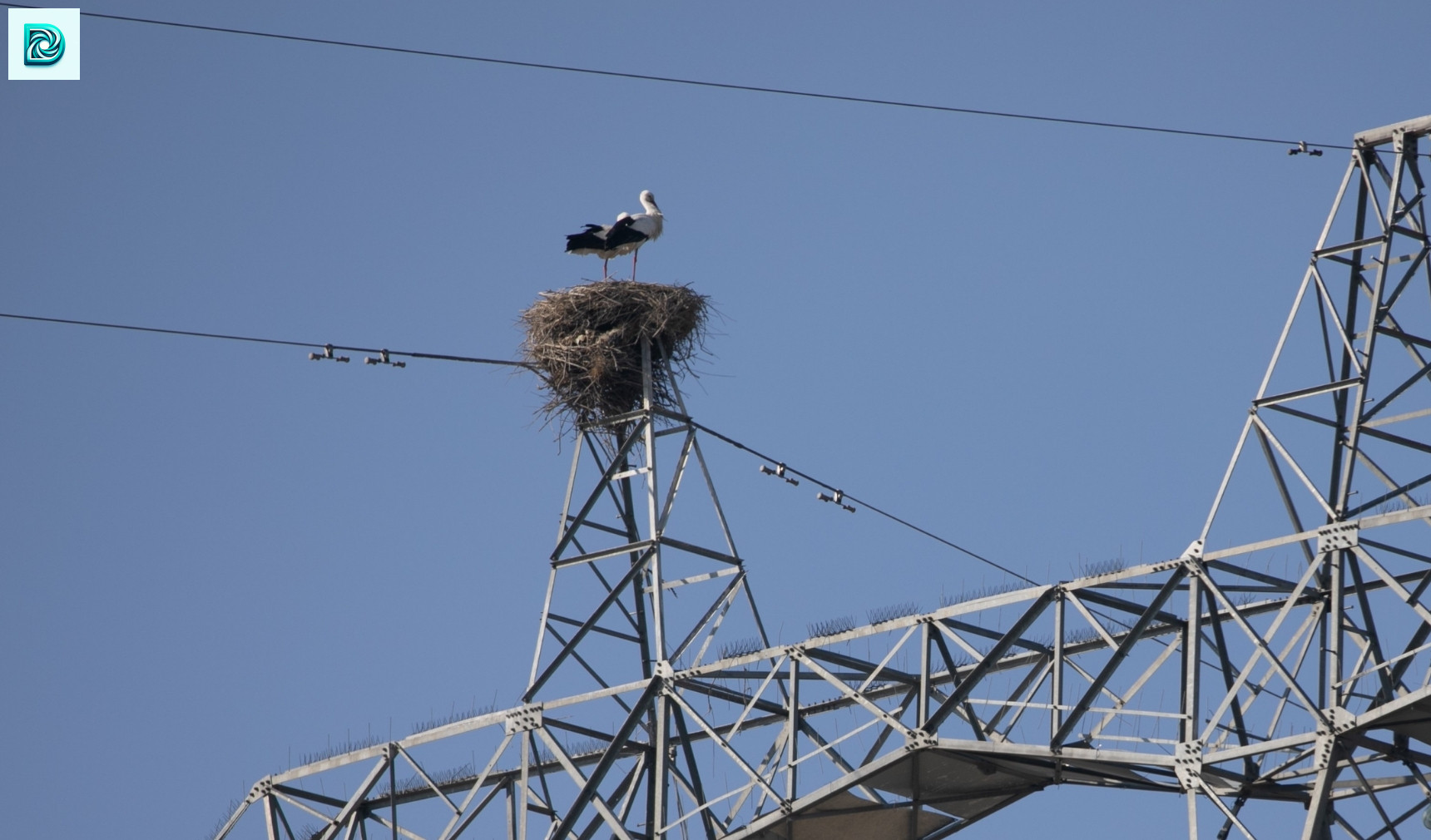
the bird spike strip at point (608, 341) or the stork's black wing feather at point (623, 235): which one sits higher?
the stork's black wing feather at point (623, 235)

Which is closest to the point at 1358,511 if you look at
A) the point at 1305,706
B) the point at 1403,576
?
the point at 1403,576

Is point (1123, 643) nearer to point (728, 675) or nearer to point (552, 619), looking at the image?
point (728, 675)

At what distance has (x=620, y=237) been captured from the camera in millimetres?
30203

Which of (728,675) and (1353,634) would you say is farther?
(728,675)

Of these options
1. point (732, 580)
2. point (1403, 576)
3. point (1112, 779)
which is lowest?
point (1112, 779)

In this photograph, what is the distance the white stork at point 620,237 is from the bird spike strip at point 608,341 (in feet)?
4.69

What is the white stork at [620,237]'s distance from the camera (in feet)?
97.2

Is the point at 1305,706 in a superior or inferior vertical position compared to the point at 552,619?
inferior

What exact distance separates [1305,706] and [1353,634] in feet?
6.12

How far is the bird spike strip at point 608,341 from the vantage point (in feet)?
87.2

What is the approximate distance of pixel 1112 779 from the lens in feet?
64.6

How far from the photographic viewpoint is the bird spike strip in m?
26.6

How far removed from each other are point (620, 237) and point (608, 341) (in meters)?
3.86

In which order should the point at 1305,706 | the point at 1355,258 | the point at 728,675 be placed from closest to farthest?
the point at 1305,706, the point at 1355,258, the point at 728,675
